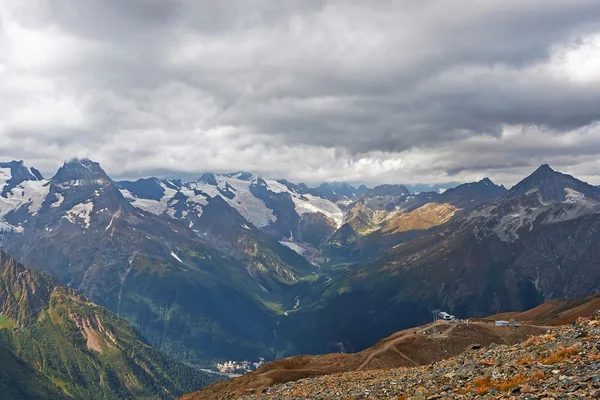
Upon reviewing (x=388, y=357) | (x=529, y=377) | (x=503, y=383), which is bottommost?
(x=388, y=357)

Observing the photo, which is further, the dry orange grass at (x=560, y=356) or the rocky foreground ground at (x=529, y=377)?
the dry orange grass at (x=560, y=356)

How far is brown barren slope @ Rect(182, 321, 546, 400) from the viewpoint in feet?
358

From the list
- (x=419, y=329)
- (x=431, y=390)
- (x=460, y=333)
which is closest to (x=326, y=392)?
(x=431, y=390)

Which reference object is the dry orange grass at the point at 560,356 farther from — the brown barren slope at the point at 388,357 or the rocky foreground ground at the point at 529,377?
the brown barren slope at the point at 388,357

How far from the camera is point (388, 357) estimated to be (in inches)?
5472

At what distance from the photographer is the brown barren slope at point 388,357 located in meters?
109

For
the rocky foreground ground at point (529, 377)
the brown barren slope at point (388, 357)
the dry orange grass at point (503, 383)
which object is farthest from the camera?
the brown barren slope at point (388, 357)

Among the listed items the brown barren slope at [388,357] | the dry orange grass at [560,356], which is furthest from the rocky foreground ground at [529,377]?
the brown barren slope at [388,357]

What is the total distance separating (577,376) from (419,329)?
159 m

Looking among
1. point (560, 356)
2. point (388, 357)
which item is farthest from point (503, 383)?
point (388, 357)

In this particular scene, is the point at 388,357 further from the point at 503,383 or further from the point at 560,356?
the point at 503,383

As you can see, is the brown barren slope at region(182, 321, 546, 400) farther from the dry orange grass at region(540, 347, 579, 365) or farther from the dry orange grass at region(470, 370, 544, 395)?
the dry orange grass at region(540, 347, 579, 365)

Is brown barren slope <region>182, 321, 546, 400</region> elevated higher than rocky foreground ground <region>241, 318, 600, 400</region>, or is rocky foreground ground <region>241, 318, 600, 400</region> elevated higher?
rocky foreground ground <region>241, 318, 600, 400</region>

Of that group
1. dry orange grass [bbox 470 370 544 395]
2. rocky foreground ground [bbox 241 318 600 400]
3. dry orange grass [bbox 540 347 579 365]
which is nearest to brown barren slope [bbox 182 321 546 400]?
rocky foreground ground [bbox 241 318 600 400]
